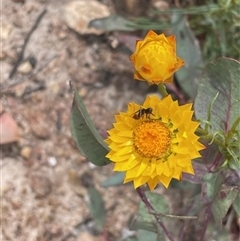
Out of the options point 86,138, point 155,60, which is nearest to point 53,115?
point 86,138

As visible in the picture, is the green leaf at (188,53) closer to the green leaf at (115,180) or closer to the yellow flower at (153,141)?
the green leaf at (115,180)

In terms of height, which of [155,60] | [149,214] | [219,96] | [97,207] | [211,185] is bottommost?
[97,207]

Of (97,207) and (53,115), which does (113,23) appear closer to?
(53,115)

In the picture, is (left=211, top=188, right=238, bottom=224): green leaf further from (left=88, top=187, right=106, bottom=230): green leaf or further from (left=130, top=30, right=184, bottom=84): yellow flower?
(left=88, top=187, right=106, bottom=230): green leaf

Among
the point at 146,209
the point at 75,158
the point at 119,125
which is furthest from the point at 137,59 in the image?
the point at 75,158

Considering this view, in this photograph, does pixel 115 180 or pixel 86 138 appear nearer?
A: pixel 86 138

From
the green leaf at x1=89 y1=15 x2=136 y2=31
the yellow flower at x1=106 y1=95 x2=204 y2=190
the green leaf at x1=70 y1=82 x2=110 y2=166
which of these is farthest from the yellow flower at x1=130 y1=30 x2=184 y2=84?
the green leaf at x1=89 y1=15 x2=136 y2=31
